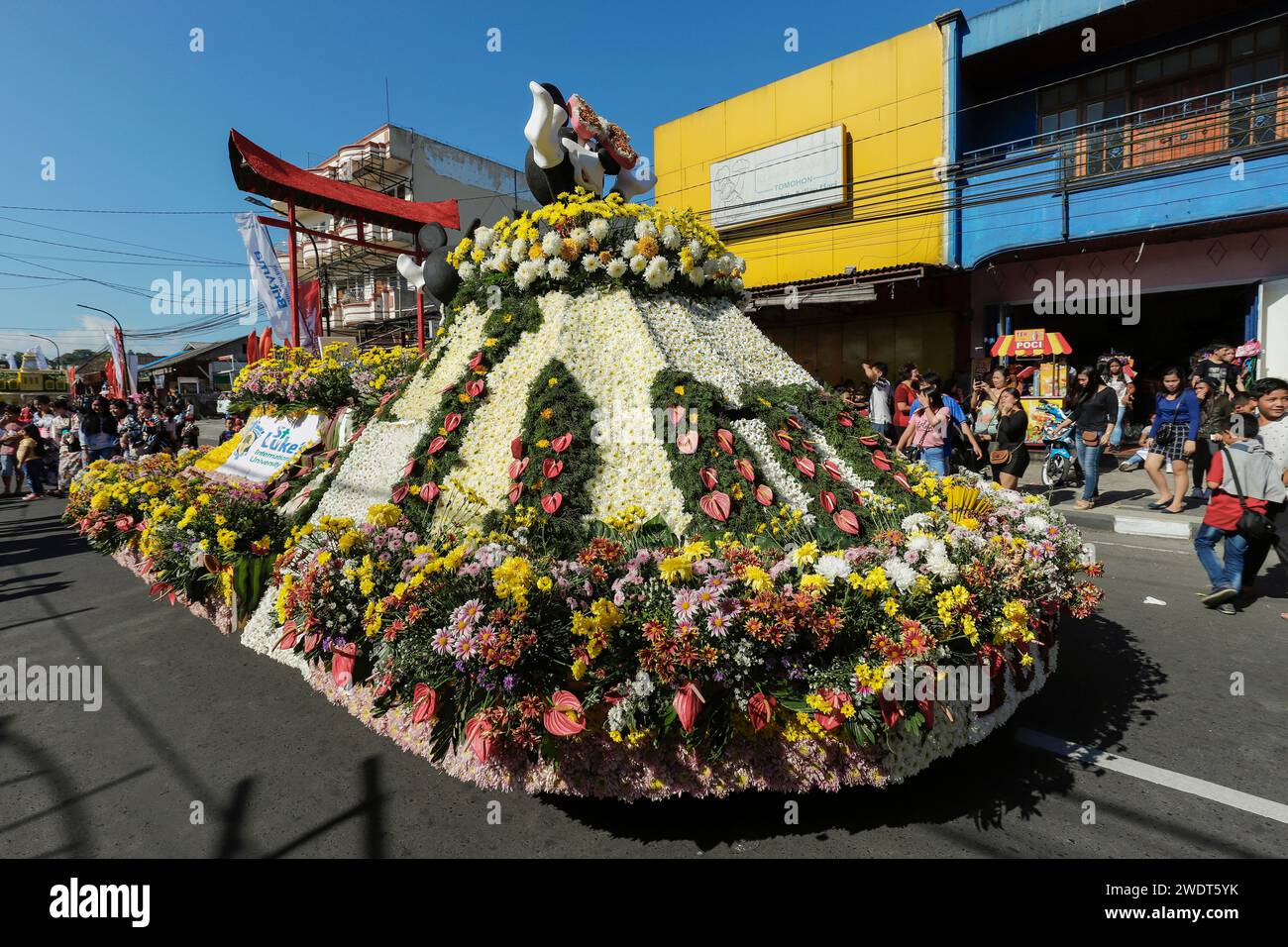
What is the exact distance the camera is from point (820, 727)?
8.14 feet

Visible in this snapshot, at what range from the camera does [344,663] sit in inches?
116

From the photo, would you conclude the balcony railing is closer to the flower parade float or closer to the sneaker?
the sneaker

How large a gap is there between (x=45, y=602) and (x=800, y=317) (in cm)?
1484

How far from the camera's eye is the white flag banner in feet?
29.1

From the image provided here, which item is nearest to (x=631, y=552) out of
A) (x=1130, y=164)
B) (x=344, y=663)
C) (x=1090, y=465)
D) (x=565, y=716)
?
(x=565, y=716)

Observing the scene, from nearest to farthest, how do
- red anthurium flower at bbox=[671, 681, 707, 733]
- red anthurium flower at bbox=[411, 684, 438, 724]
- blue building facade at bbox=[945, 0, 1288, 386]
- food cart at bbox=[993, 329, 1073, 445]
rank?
1. red anthurium flower at bbox=[671, 681, 707, 733]
2. red anthurium flower at bbox=[411, 684, 438, 724]
3. blue building facade at bbox=[945, 0, 1288, 386]
4. food cart at bbox=[993, 329, 1073, 445]

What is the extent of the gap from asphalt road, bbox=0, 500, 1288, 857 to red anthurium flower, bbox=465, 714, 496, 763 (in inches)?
19.9

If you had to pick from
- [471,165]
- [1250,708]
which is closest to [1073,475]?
[1250,708]

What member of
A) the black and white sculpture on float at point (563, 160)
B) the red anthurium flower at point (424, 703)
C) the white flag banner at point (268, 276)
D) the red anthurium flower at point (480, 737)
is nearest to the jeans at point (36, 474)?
the white flag banner at point (268, 276)

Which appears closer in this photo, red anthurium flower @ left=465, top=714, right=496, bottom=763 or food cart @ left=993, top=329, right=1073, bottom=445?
red anthurium flower @ left=465, top=714, right=496, bottom=763

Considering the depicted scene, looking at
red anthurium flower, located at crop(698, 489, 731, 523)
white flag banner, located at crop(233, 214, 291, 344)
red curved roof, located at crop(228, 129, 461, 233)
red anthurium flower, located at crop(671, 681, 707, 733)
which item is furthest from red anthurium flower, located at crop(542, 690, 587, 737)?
white flag banner, located at crop(233, 214, 291, 344)

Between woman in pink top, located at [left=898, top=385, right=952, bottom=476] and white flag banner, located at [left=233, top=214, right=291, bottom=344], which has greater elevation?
white flag banner, located at [left=233, top=214, right=291, bottom=344]

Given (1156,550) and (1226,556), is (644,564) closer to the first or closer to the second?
(1226,556)

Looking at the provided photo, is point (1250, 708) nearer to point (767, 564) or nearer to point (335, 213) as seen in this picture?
point (767, 564)
